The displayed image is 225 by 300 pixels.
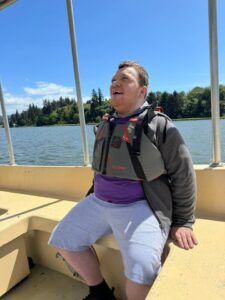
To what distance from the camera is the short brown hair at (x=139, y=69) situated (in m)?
1.35

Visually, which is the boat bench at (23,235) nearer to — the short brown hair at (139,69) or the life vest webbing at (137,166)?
the life vest webbing at (137,166)

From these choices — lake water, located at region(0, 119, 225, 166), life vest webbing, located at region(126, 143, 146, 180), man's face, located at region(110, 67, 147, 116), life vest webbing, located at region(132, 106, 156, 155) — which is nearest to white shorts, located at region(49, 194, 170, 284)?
life vest webbing, located at region(126, 143, 146, 180)

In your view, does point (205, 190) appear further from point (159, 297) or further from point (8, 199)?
point (8, 199)

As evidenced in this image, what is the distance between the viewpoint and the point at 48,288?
1.59m

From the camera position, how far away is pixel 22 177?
7.75ft

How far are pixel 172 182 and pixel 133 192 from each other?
176 millimetres

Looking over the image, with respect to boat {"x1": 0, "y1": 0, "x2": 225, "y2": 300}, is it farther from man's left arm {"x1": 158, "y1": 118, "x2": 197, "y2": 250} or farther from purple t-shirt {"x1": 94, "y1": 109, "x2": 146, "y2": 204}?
purple t-shirt {"x1": 94, "y1": 109, "x2": 146, "y2": 204}

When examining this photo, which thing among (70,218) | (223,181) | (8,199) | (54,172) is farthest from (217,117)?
(8,199)

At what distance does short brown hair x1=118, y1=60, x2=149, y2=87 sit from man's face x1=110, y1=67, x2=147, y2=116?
0.06ft

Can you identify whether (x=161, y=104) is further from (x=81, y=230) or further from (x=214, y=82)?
(x=81, y=230)

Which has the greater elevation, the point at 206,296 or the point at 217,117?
the point at 217,117

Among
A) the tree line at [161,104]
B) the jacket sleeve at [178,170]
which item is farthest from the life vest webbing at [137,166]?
the tree line at [161,104]

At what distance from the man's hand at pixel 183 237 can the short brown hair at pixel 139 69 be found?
2.28 ft

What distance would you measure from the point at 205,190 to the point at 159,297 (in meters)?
0.79
